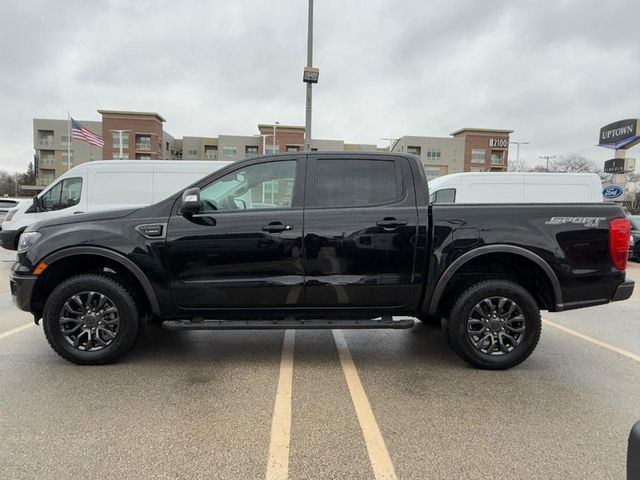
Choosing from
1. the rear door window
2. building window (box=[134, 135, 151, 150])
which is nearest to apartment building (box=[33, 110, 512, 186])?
building window (box=[134, 135, 151, 150])

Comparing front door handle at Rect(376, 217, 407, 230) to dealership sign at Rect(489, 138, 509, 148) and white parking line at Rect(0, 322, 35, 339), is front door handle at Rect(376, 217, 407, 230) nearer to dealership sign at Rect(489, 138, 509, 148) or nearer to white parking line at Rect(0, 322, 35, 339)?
white parking line at Rect(0, 322, 35, 339)

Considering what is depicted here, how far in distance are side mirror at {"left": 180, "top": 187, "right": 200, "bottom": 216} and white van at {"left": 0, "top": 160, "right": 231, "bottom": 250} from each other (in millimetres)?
7163

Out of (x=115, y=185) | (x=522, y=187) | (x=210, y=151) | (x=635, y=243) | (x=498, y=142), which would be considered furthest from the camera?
(x=210, y=151)

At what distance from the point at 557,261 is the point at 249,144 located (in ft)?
224

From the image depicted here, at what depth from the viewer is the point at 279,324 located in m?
4.02

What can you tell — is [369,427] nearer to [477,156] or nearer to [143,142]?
[143,142]

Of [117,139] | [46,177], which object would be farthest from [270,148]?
[46,177]

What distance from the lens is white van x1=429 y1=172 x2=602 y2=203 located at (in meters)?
11.2


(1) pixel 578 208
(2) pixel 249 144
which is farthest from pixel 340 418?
(2) pixel 249 144

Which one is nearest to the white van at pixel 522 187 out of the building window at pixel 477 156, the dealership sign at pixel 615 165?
the dealership sign at pixel 615 165

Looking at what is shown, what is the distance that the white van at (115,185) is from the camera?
10883mm

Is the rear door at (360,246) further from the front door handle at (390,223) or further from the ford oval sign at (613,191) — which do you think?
the ford oval sign at (613,191)

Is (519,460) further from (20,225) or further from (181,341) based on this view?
(20,225)

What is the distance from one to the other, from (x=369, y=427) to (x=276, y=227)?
1805mm
